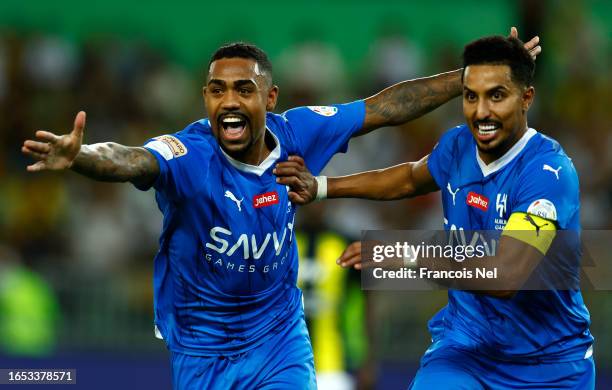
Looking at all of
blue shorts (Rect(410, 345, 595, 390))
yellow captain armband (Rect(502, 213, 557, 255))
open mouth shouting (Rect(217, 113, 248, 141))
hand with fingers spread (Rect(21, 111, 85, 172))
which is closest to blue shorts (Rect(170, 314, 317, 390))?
blue shorts (Rect(410, 345, 595, 390))

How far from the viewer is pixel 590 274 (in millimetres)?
7773

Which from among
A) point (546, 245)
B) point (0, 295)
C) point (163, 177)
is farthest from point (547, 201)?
point (0, 295)

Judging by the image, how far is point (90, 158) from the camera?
20.1ft

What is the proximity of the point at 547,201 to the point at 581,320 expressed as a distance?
78 cm

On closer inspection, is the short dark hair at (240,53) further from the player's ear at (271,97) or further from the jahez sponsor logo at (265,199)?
A: the jahez sponsor logo at (265,199)

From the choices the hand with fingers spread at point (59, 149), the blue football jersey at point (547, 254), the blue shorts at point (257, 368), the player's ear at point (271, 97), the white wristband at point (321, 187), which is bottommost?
the blue shorts at point (257, 368)

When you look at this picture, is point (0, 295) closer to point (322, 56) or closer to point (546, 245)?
point (322, 56)

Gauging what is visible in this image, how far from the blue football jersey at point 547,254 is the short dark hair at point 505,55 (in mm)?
346

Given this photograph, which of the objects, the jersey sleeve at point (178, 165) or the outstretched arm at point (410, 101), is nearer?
the jersey sleeve at point (178, 165)

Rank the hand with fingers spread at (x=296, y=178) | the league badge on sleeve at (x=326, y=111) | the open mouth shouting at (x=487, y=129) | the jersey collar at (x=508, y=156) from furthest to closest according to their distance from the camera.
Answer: the league badge on sleeve at (x=326, y=111) < the hand with fingers spread at (x=296, y=178) < the jersey collar at (x=508, y=156) < the open mouth shouting at (x=487, y=129)

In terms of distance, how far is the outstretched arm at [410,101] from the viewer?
7.79 m

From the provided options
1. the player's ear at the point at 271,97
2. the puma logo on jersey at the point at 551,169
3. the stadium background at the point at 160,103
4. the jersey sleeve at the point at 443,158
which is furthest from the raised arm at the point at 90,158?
the stadium background at the point at 160,103

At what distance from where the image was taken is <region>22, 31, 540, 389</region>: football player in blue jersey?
6898 millimetres

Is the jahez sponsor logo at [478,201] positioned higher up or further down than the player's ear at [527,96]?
further down
